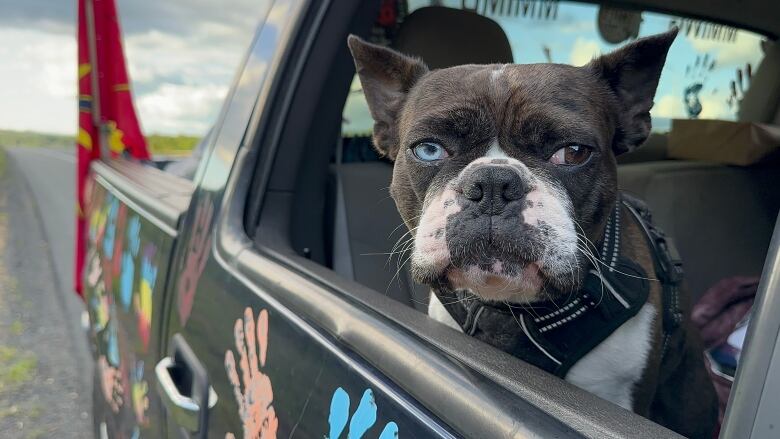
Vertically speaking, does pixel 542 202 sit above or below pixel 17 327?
above

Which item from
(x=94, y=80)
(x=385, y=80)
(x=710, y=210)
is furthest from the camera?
(x=94, y=80)

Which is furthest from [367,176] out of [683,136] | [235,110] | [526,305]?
[683,136]

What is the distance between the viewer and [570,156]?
1570 mm

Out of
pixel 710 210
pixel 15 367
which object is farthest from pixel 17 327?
pixel 710 210

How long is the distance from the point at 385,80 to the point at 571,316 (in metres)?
0.86

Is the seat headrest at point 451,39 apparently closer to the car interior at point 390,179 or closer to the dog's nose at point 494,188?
the car interior at point 390,179

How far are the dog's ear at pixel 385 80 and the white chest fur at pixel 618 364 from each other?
31.6 inches

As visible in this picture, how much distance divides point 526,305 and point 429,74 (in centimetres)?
70

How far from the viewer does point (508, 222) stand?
1.39m

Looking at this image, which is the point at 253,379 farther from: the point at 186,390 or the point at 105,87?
the point at 105,87

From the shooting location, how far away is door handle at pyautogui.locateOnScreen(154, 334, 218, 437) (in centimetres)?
178

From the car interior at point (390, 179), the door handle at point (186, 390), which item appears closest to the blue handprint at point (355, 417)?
the car interior at point (390, 179)

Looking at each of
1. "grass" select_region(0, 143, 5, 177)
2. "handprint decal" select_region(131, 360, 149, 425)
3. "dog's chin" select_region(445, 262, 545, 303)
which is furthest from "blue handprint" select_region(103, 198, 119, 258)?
"grass" select_region(0, 143, 5, 177)

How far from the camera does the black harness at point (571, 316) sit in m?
1.61
